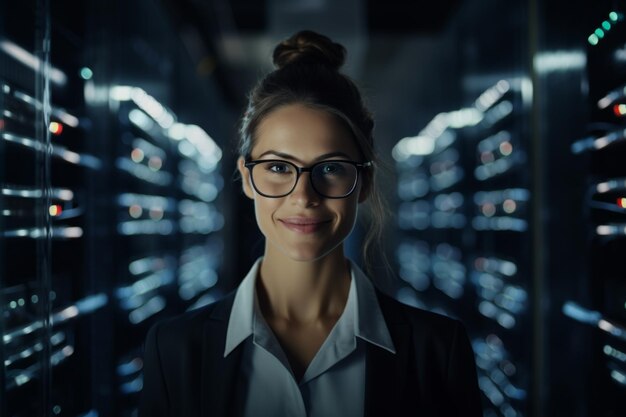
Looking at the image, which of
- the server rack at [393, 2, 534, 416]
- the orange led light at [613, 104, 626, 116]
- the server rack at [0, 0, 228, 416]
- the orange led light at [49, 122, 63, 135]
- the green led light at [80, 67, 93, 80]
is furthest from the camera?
the server rack at [393, 2, 534, 416]

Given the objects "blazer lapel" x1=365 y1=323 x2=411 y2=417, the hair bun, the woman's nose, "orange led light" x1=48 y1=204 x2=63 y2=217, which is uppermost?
the hair bun

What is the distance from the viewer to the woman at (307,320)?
134 centimetres

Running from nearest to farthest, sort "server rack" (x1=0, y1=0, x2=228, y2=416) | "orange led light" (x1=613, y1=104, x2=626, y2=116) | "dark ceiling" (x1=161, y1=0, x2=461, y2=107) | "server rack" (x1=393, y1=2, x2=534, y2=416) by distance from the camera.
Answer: "server rack" (x1=0, y1=0, x2=228, y2=416)
"orange led light" (x1=613, y1=104, x2=626, y2=116)
"server rack" (x1=393, y1=2, x2=534, y2=416)
"dark ceiling" (x1=161, y1=0, x2=461, y2=107)

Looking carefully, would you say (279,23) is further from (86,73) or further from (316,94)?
(316,94)

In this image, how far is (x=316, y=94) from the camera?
54.1 inches

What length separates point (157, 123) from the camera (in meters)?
3.62

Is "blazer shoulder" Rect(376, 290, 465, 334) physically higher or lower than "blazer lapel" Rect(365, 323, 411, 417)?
higher

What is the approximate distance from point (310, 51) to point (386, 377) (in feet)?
2.67

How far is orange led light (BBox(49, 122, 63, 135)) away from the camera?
6.59ft

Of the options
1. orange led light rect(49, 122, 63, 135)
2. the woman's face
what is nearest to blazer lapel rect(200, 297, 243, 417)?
the woman's face

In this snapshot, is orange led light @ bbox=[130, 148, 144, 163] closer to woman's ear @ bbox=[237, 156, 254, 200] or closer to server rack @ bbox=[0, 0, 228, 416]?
server rack @ bbox=[0, 0, 228, 416]

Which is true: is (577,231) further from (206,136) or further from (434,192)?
(206,136)

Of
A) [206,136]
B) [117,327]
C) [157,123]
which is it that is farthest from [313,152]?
[206,136]

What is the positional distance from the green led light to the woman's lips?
1424 mm
